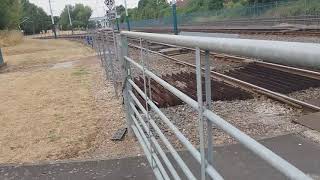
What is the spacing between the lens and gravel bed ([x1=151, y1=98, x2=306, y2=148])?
257 inches

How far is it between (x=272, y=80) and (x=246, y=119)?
272 centimetres

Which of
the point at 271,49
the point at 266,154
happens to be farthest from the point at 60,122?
the point at 271,49

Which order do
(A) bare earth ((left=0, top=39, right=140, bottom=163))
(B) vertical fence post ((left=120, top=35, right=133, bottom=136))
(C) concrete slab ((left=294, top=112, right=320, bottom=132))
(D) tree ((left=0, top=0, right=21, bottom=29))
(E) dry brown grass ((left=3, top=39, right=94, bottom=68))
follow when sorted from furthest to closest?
(D) tree ((left=0, top=0, right=21, bottom=29)) < (E) dry brown grass ((left=3, top=39, right=94, bottom=68)) < (A) bare earth ((left=0, top=39, right=140, bottom=163)) < (B) vertical fence post ((left=120, top=35, right=133, bottom=136)) < (C) concrete slab ((left=294, top=112, right=320, bottom=132))

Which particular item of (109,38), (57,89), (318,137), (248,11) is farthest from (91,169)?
(248,11)

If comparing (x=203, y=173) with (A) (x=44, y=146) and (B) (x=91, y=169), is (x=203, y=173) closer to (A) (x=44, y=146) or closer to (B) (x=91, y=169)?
(B) (x=91, y=169)

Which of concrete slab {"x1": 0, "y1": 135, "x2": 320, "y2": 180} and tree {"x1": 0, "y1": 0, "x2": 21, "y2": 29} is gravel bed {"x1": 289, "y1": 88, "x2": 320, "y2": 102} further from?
tree {"x1": 0, "y1": 0, "x2": 21, "y2": 29}

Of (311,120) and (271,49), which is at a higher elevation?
(271,49)

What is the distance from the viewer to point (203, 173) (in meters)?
2.57

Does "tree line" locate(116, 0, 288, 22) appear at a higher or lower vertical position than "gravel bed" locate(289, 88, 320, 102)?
higher

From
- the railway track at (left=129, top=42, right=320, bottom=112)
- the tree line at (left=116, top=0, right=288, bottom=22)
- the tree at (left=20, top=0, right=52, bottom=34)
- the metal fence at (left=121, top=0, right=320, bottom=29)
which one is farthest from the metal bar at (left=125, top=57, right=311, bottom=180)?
the tree at (left=20, top=0, right=52, bottom=34)

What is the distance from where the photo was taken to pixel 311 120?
21.7 ft

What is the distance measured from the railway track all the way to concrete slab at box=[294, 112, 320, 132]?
11.2 inches

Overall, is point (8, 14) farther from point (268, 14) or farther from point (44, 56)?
point (268, 14)

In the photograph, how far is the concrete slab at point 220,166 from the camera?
507cm
